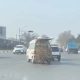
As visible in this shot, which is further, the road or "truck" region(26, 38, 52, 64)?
"truck" region(26, 38, 52, 64)

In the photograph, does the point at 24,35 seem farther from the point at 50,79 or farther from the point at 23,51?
the point at 50,79

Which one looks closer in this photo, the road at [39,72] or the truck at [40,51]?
the road at [39,72]

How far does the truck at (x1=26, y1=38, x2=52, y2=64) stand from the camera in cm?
2964

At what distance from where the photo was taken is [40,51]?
29.7 metres

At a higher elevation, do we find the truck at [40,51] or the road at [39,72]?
the truck at [40,51]

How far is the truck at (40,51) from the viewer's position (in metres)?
29.6

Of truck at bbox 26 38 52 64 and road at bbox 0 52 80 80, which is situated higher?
truck at bbox 26 38 52 64

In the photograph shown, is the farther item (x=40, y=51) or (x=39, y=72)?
(x=40, y=51)

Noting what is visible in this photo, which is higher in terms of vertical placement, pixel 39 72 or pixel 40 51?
pixel 40 51

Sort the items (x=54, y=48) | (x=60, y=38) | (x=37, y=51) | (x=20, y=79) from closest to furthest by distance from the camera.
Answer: (x=20, y=79) < (x=37, y=51) < (x=54, y=48) < (x=60, y=38)

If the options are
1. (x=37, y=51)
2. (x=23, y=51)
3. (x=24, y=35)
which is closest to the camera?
(x=37, y=51)

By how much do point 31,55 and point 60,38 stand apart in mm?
159127

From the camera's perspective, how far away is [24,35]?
489 feet

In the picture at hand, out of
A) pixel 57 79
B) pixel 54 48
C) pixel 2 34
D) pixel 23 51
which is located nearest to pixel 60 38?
pixel 2 34
